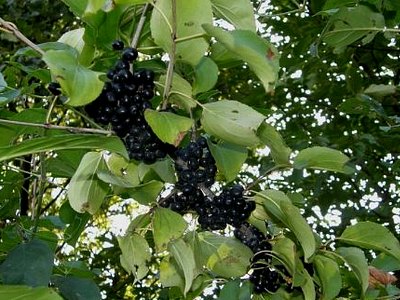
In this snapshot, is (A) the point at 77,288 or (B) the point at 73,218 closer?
(A) the point at 77,288

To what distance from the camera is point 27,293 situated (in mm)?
720

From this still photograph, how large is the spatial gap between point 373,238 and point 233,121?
0.37 m

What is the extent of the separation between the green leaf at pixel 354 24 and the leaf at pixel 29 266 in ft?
2.49

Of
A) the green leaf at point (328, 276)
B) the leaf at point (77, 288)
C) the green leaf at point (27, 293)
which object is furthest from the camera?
the leaf at point (77, 288)

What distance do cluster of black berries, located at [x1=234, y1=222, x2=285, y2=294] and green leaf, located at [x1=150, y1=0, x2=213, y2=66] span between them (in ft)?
1.05

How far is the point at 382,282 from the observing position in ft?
4.25

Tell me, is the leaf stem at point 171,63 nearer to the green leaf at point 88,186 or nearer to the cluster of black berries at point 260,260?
the green leaf at point 88,186

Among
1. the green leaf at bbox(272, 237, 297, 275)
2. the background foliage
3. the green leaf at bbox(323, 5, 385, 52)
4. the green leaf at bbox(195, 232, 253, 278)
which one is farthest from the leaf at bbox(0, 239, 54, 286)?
the green leaf at bbox(323, 5, 385, 52)

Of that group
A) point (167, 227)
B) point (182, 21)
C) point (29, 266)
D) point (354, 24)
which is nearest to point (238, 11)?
point (182, 21)

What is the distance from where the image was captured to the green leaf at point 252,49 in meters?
0.76

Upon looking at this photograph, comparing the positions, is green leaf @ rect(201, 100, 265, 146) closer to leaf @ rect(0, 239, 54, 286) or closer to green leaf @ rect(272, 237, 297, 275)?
green leaf @ rect(272, 237, 297, 275)

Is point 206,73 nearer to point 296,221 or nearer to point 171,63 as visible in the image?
point 171,63

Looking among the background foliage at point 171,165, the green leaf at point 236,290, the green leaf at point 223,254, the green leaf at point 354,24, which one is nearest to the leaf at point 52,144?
the background foliage at point 171,165

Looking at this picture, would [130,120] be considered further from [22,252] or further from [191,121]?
[22,252]
